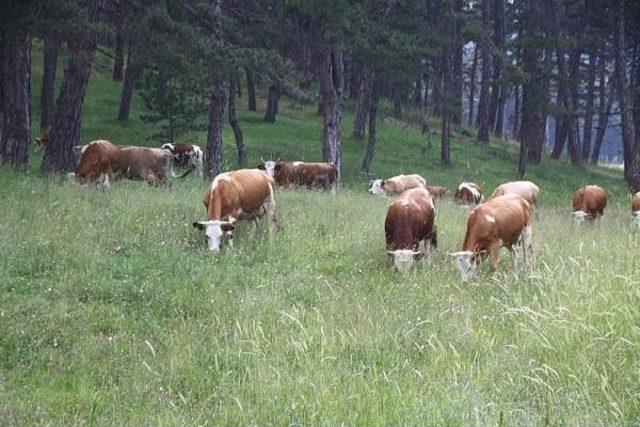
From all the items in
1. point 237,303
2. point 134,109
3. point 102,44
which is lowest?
point 237,303

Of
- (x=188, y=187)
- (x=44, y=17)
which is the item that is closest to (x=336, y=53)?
(x=188, y=187)

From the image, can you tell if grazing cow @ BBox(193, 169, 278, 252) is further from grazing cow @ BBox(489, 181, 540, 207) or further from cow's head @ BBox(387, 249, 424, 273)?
grazing cow @ BBox(489, 181, 540, 207)

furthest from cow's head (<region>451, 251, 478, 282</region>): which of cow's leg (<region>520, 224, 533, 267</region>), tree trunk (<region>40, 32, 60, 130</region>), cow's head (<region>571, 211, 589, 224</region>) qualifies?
tree trunk (<region>40, 32, 60, 130</region>)

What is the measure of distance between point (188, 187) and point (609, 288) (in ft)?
38.8

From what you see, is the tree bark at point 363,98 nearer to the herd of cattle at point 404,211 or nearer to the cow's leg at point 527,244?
the herd of cattle at point 404,211

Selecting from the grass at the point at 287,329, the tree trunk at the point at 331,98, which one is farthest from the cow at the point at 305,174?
the grass at the point at 287,329

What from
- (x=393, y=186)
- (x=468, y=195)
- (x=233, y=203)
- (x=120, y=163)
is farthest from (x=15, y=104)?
(x=468, y=195)

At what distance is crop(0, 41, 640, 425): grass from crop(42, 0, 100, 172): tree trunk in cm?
448

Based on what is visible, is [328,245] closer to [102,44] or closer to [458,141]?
[458,141]

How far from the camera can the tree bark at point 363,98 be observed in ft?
93.6

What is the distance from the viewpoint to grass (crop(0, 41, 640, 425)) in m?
5.15

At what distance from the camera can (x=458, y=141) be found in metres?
40.2

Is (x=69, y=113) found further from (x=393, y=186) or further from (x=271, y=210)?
(x=393, y=186)

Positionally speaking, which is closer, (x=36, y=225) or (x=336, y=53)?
(x=36, y=225)
